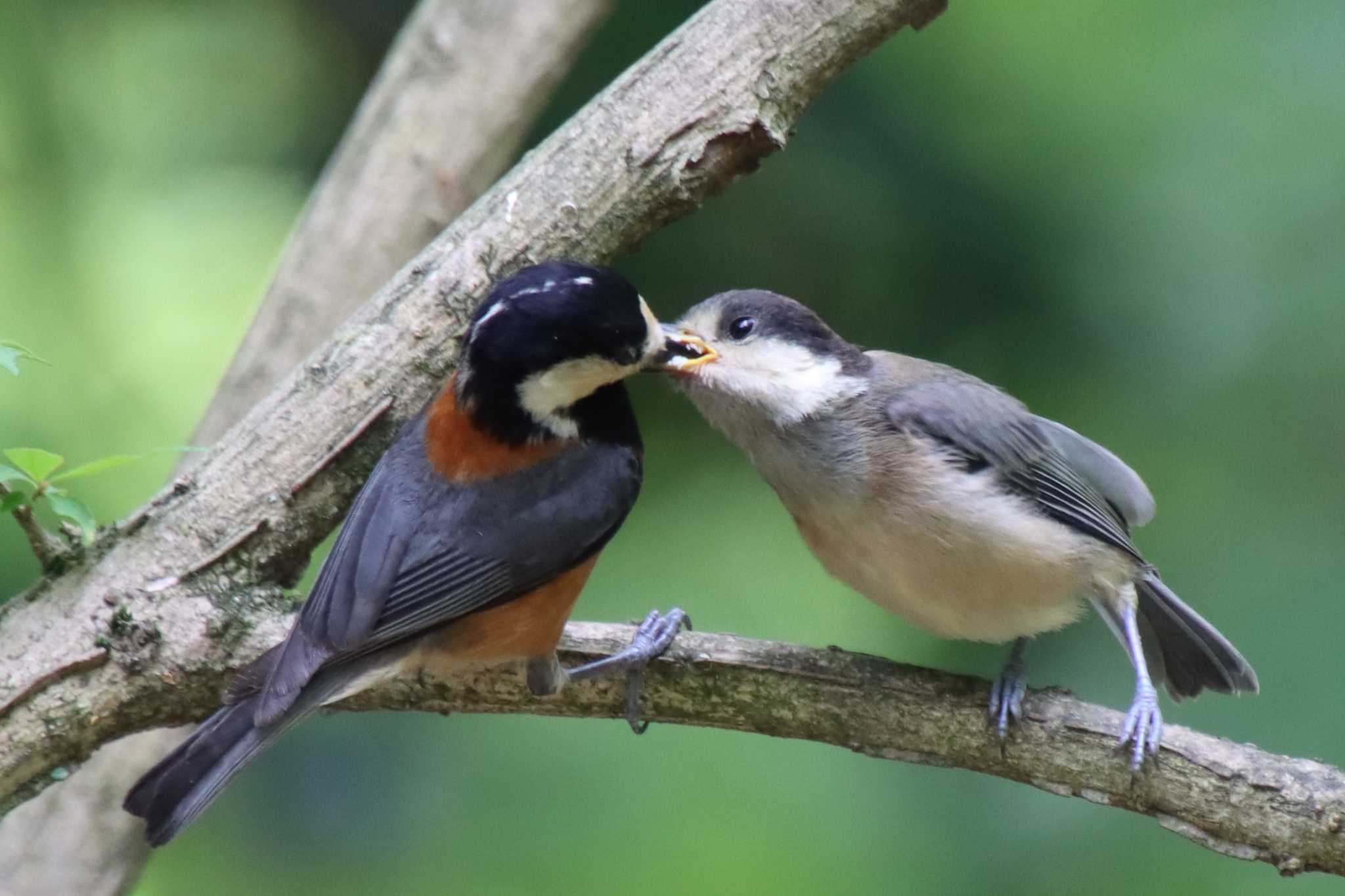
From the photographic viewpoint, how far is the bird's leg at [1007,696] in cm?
221

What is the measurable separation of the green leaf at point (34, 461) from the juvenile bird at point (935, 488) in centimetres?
99

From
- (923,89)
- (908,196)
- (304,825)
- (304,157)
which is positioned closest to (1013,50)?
(923,89)

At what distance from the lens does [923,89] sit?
325 cm

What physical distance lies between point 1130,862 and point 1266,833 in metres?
0.82

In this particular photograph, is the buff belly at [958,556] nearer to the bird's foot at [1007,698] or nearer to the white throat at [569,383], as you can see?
the bird's foot at [1007,698]

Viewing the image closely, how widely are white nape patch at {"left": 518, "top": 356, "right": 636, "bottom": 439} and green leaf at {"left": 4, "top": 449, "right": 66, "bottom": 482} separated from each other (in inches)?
27.3

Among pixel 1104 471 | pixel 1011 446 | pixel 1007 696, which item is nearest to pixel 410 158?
pixel 1011 446

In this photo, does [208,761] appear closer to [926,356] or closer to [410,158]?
[410,158]

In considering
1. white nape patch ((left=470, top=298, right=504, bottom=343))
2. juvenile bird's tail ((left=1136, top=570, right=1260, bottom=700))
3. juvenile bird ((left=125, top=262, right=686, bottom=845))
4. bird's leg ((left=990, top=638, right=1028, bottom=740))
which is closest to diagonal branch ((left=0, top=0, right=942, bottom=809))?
juvenile bird ((left=125, top=262, right=686, bottom=845))

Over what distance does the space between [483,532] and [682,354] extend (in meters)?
0.47

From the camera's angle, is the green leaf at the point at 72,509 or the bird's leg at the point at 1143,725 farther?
the bird's leg at the point at 1143,725

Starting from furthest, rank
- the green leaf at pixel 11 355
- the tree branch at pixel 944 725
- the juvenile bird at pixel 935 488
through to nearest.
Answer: the juvenile bird at pixel 935 488 → the tree branch at pixel 944 725 → the green leaf at pixel 11 355

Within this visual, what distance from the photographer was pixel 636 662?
2291mm

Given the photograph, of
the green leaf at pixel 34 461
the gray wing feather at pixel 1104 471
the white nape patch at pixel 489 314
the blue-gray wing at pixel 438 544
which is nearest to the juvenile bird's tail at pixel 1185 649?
the gray wing feather at pixel 1104 471
